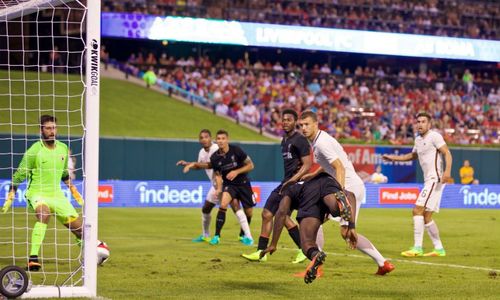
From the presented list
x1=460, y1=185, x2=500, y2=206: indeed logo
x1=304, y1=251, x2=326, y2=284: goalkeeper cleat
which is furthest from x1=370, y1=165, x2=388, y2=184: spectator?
x1=304, y1=251, x2=326, y2=284: goalkeeper cleat

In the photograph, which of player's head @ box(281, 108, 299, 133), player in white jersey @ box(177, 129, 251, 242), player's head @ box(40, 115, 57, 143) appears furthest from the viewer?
player in white jersey @ box(177, 129, 251, 242)

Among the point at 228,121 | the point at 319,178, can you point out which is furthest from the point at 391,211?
the point at 319,178

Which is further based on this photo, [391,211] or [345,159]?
[391,211]

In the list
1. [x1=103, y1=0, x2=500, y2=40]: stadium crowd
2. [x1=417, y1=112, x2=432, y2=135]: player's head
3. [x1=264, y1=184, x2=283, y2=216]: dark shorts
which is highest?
[x1=103, y1=0, x2=500, y2=40]: stadium crowd

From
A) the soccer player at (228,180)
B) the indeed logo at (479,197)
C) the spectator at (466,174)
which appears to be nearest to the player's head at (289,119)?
the soccer player at (228,180)

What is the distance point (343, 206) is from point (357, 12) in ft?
149

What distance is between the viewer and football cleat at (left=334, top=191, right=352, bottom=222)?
10430 mm

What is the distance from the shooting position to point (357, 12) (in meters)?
A: 54.8

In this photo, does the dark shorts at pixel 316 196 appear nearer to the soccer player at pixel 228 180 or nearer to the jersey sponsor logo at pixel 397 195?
the soccer player at pixel 228 180

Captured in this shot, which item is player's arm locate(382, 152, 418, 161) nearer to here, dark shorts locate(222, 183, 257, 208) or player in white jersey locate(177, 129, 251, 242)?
dark shorts locate(222, 183, 257, 208)

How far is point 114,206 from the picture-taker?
31.3 metres

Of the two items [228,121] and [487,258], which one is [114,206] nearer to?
[228,121]

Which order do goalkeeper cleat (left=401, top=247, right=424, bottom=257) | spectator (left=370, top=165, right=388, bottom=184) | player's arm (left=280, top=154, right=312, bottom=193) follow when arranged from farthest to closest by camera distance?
spectator (left=370, top=165, right=388, bottom=184)
goalkeeper cleat (left=401, top=247, right=424, bottom=257)
player's arm (left=280, top=154, right=312, bottom=193)

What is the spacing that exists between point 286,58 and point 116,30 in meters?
11.9
